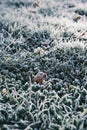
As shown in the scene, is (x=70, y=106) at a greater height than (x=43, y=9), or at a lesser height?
lesser

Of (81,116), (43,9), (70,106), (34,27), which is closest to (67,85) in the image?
(70,106)

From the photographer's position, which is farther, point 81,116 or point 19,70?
point 19,70

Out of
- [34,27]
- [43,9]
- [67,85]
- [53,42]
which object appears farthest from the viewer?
[43,9]

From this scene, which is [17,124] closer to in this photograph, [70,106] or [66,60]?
[70,106]

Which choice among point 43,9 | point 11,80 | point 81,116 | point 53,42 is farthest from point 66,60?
point 43,9

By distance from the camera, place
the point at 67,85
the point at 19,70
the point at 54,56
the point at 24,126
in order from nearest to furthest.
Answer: the point at 24,126 < the point at 67,85 < the point at 19,70 < the point at 54,56

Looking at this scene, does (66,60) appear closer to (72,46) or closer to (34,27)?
(72,46)
